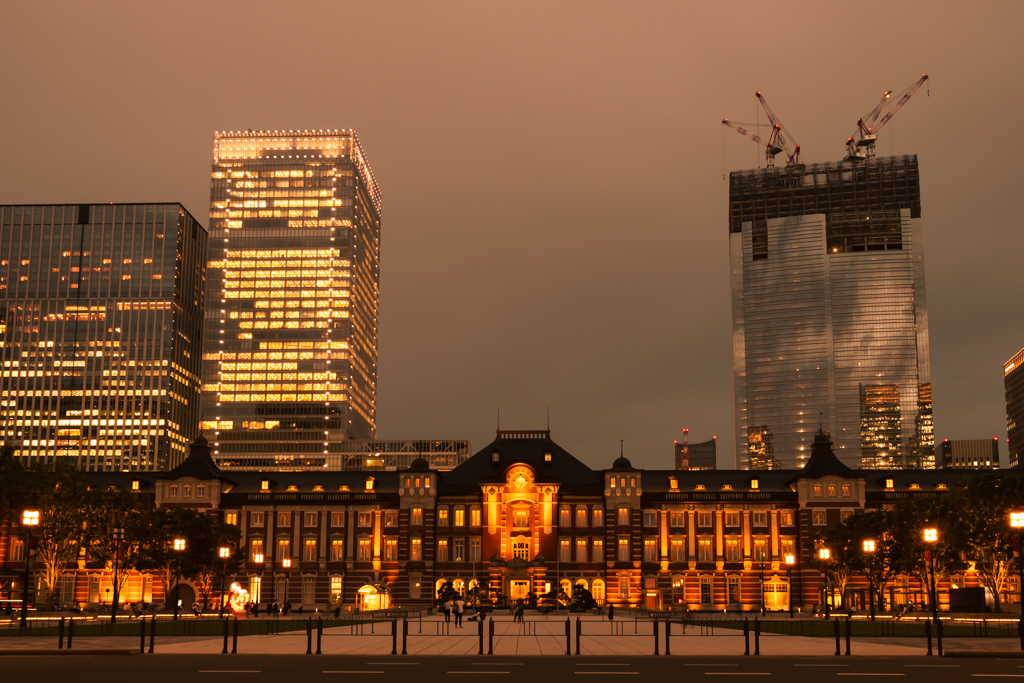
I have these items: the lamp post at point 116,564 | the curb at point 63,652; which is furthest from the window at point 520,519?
the curb at point 63,652

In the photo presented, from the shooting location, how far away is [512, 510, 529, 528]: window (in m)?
111

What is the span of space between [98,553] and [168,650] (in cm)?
5862

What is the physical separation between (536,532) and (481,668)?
7953cm

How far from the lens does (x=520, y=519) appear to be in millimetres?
111312

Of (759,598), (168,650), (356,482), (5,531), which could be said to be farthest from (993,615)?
(5,531)

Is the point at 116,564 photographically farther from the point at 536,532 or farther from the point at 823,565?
the point at 823,565

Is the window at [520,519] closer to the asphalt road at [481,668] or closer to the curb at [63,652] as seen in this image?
the asphalt road at [481,668]

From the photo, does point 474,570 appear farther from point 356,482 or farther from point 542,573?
point 356,482

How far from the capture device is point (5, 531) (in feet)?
352

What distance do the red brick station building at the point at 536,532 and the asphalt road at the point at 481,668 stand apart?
2865 inches

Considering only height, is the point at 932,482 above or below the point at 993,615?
above

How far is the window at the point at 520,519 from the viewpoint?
4380 inches

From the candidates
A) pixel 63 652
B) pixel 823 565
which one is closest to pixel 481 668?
pixel 63 652

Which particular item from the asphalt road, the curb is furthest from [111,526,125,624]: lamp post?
the asphalt road
